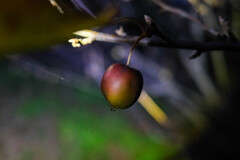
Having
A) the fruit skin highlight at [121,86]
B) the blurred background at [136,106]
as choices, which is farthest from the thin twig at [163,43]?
the blurred background at [136,106]

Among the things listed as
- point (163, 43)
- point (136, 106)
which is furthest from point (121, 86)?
point (136, 106)

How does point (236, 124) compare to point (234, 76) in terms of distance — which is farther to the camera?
point (234, 76)

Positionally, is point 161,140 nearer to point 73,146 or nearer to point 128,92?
point 73,146

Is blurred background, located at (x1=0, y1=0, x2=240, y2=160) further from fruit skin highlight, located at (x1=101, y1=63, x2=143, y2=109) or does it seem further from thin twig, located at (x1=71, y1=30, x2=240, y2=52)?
fruit skin highlight, located at (x1=101, y1=63, x2=143, y2=109)

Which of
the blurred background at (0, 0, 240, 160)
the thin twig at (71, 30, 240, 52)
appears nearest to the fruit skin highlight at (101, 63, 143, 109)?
the thin twig at (71, 30, 240, 52)

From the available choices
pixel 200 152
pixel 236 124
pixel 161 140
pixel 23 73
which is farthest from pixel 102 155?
pixel 23 73
